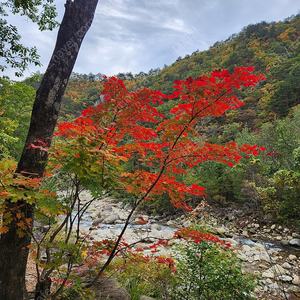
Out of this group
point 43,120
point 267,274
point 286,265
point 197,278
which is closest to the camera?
point 43,120

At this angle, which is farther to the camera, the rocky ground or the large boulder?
the rocky ground

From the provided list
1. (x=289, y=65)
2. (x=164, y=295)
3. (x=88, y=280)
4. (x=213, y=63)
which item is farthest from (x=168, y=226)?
(x=213, y=63)

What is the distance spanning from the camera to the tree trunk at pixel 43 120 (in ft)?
5.33

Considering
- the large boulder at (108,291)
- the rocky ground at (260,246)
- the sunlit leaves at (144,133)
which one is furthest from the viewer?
the rocky ground at (260,246)

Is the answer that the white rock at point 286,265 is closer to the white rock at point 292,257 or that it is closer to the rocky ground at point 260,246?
the rocky ground at point 260,246

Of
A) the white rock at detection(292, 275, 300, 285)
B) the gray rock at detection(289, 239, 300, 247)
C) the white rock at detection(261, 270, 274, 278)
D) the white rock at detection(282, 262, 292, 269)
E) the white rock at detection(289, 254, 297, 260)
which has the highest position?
the gray rock at detection(289, 239, 300, 247)

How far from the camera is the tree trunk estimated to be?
5.33 feet

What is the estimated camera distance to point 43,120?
186 cm

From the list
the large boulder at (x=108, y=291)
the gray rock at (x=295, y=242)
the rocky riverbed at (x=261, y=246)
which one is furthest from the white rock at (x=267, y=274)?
the large boulder at (x=108, y=291)

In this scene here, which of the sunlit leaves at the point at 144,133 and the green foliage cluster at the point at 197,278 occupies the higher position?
the sunlit leaves at the point at 144,133

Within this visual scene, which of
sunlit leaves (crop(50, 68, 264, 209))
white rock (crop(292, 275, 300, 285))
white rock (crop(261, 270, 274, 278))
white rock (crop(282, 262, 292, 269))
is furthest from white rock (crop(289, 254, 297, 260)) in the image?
sunlit leaves (crop(50, 68, 264, 209))

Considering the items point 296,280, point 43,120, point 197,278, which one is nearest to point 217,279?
point 197,278

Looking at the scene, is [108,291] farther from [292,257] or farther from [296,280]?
[292,257]

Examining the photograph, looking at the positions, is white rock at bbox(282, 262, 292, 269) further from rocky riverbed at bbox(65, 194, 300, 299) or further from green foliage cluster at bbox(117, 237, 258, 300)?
green foliage cluster at bbox(117, 237, 258, 300)
